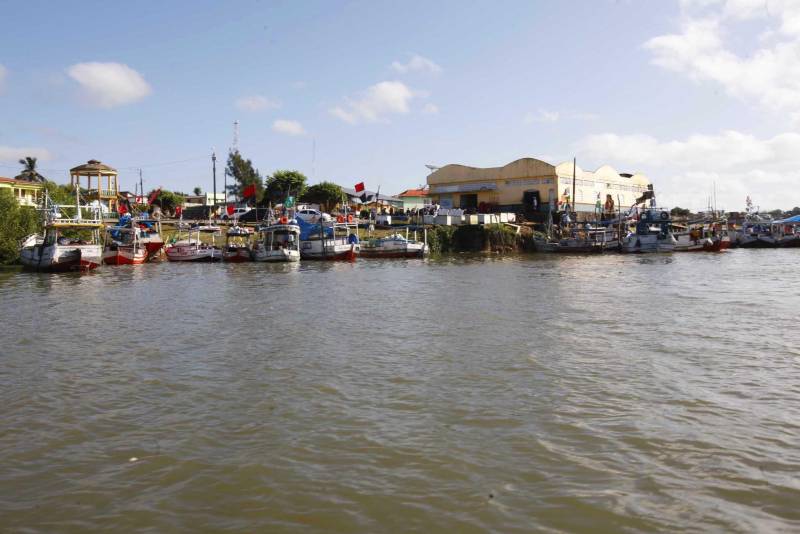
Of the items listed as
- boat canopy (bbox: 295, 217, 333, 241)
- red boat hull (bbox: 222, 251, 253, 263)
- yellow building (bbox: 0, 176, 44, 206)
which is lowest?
red boat hull (bbox: 222, 251, 253, 263)

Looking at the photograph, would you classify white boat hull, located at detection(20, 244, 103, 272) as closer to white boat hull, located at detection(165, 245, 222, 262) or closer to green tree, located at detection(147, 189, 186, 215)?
white boat hull, located at detection(165, 245, 222, 262)

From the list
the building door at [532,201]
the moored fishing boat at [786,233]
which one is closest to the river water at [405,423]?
the building door at [532,201]

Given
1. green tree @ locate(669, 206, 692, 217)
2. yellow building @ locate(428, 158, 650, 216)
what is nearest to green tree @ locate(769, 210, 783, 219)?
green tree @ locate(669, 206, 692, 217)

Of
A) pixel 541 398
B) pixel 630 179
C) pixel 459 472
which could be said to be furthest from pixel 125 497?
pixel 630 179

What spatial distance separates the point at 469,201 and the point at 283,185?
27120 mm

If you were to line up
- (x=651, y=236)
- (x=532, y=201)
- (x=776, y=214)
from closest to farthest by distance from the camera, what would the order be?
(x=651, y=236) < (x=532, y=201) < (x=776, y=214)

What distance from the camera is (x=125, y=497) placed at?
675cm

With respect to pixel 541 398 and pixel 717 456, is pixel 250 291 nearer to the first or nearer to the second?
pixel 541 398

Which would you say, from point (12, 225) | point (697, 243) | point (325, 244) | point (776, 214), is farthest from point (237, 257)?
point (776, 214)

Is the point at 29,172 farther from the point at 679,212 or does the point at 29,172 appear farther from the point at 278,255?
the point at 679,212

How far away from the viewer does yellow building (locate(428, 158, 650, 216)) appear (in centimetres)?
7925

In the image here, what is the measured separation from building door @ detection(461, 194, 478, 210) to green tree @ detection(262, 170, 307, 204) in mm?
23875

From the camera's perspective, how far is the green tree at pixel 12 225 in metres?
51.2

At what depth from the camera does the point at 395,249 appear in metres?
61.5
